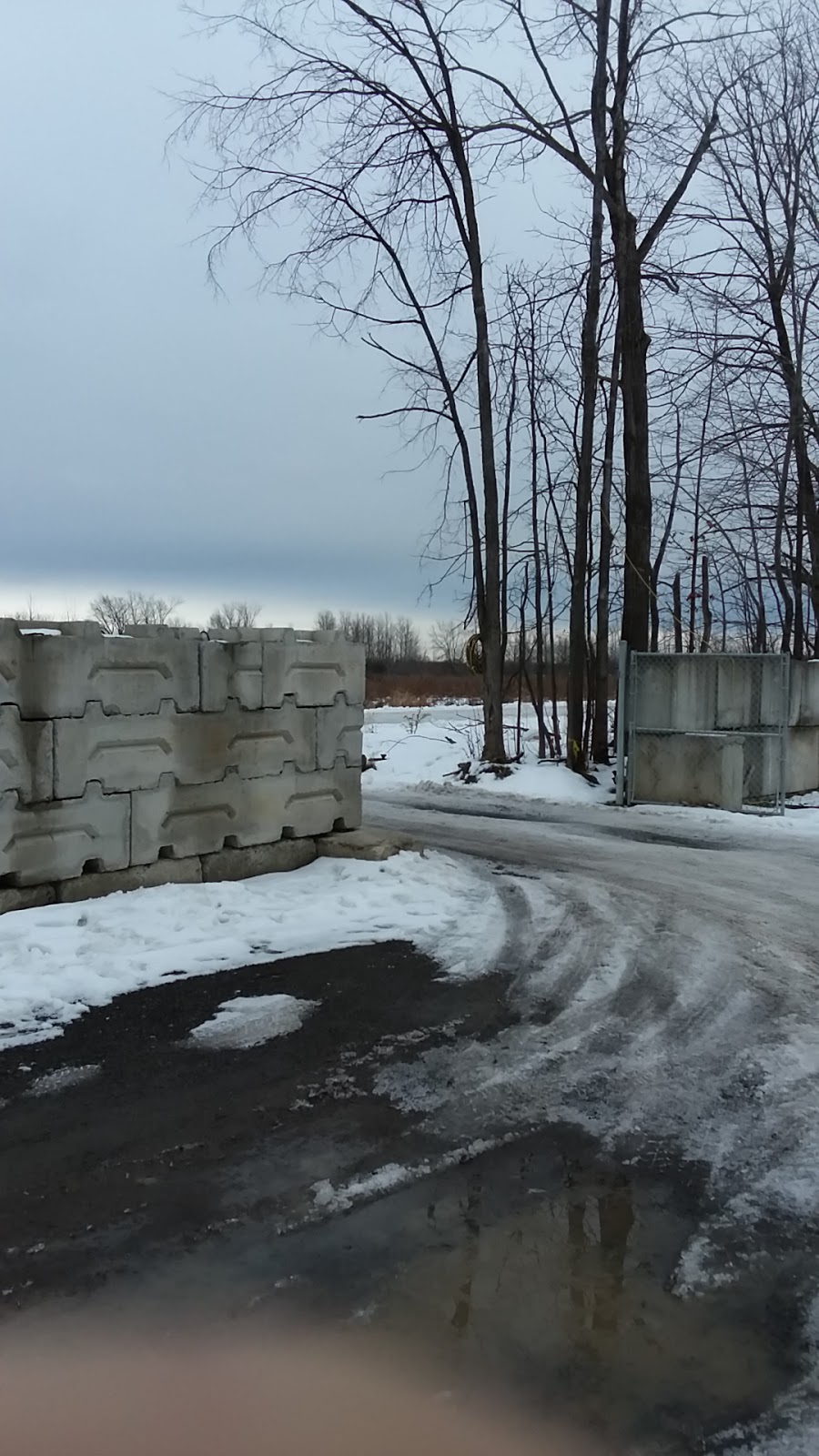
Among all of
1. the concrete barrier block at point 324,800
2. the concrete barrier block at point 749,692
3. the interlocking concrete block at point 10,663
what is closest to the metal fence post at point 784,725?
the concrete barrier block at point 749,692

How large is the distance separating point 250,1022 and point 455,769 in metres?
12.3

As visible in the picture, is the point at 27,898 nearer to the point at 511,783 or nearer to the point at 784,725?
the point at 784,725

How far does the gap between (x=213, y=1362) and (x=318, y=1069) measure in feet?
6.52


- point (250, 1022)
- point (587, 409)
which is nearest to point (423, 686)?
point (587, 409)

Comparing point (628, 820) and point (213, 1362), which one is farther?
point (628, 820)

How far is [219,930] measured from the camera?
267 inches

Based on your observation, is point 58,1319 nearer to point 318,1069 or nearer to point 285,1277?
point 285,1277

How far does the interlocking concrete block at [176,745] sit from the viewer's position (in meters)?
6.79

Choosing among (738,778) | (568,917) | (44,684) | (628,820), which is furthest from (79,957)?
(738,778)

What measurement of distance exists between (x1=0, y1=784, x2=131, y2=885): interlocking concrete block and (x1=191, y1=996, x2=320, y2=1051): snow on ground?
5.69 ft

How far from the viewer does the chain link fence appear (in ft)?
44.7

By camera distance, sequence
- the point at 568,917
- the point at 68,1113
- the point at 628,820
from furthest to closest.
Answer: the point at 628,820, the point at 568,917, the point at 68,1113

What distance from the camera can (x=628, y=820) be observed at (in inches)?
501

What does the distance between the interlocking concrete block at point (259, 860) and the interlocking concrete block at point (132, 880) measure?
86mm
